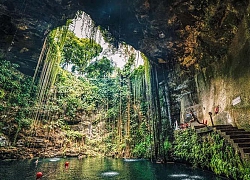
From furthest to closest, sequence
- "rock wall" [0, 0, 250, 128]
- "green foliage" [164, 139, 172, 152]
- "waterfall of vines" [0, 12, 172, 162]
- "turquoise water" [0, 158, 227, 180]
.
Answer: "waterfall of vines" [0, 12, 172, 162] → "green foliage" [164, 139, 172, 152] → "rock wall" [0, 0, 250, 128] → "turquoise water" [0, 158, 227, 180]

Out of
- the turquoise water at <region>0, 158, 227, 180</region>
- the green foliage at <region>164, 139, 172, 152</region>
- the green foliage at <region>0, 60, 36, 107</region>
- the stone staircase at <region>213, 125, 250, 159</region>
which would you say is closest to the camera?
the stone staircase at <region>213, 125, 250, 159</region>

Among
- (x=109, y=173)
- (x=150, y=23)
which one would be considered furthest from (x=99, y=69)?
(x=109, y=173)

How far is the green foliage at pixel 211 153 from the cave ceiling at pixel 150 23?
3618mm

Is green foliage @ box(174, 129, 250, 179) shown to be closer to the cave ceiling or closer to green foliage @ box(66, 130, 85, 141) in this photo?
the cave ceiling

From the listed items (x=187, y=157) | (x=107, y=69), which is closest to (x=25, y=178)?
(x=187, y=157)

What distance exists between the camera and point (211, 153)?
565 cm

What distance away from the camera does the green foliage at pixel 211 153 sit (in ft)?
14.1

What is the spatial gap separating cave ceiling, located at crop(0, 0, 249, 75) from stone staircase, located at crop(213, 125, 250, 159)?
3.32 metres

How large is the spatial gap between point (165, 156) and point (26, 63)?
1210 centimetres

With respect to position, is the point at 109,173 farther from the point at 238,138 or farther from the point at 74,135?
the point at 74,135

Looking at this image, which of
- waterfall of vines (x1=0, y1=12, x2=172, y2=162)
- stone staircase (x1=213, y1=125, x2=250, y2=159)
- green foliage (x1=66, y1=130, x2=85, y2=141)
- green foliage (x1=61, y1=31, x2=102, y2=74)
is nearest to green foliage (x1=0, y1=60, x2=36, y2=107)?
waterfall of vines (x1=0, y1=12, x2=172, y2=162)

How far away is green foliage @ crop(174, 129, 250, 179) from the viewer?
430 cm

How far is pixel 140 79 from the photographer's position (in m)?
15.0

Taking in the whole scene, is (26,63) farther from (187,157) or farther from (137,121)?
(187,157)
